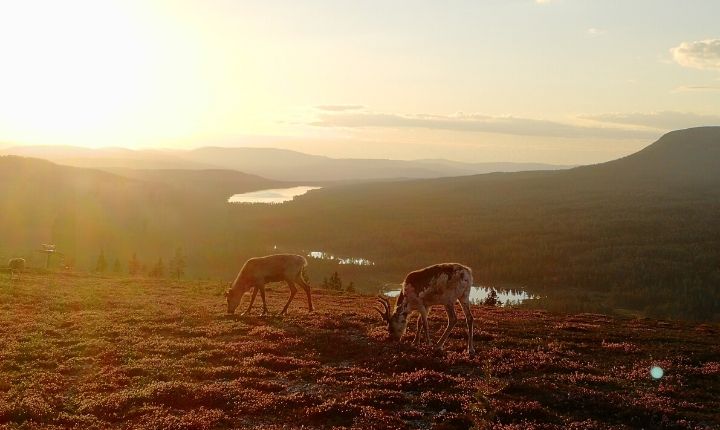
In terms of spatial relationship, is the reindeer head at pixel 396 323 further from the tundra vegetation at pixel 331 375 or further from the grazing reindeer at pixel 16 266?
the grazing reindeer at pixel 16 266

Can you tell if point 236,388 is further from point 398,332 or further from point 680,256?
point 680,256

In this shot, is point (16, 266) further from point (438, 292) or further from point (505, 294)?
point (505, 294)

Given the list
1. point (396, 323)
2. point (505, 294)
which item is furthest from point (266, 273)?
point (505, 294)

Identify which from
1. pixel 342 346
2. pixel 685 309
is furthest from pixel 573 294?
pixel 342 346

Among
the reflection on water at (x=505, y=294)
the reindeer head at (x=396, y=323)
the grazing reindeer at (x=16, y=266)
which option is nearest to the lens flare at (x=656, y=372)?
the reindeer head at (x=396, y=323)

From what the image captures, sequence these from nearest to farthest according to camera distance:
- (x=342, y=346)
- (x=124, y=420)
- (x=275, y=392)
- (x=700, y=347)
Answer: (x=124, y=420), (x=275, y=392), (x=342, y=346), (x=700, y=347)

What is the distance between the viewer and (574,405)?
1525cm

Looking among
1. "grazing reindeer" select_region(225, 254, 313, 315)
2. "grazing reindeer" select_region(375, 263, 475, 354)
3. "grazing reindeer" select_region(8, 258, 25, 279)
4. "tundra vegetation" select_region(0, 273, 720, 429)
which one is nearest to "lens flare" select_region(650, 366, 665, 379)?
"tundra vegetation" select_region(0, 273, 720, 429)

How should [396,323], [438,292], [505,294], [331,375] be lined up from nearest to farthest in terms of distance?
[331,375] < [438,292] < [396,323] < [505,294]

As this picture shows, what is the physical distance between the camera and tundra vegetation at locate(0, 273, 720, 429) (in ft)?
47.9

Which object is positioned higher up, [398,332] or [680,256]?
[398,332]

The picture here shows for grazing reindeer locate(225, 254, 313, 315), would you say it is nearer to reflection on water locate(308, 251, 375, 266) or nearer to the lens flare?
the lens flare

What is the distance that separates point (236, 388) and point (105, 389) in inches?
170

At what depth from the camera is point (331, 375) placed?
733 inches
